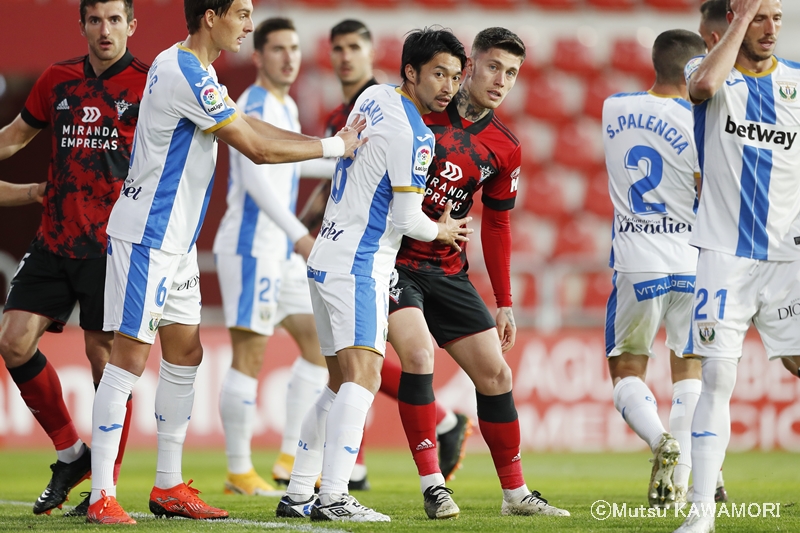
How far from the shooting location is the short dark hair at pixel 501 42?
5.21 metres

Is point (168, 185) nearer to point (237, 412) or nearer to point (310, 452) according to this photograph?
point (310, 452)

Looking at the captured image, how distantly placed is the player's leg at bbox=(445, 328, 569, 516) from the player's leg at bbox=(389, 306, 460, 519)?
0.26 m

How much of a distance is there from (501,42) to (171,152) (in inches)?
67.1

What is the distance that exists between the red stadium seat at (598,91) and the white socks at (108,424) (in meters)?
11.3

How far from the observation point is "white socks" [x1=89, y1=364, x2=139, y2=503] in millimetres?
4836

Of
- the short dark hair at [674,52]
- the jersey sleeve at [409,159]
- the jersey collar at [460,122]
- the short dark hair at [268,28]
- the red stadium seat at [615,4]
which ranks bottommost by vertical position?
the jersey sleeve at [409,159]

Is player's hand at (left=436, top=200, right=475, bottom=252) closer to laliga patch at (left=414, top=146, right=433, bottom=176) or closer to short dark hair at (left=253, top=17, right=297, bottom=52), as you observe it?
laliga patch at (left=414, top=146, right=433, bottom=176)

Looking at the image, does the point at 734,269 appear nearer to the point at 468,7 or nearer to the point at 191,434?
the point at 191,434

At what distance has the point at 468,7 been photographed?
15.1 m

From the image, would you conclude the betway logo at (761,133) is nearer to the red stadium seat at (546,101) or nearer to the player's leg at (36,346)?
the player's leg at (36,346)

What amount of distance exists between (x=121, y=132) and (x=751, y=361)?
284 inches

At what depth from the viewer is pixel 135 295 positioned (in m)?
4.85

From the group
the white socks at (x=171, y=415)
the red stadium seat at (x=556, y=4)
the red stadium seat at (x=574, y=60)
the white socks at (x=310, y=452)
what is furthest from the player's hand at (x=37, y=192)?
the red stadium seat at (x=556, y=4)

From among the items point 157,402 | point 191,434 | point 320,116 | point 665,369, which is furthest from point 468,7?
point 157,402
